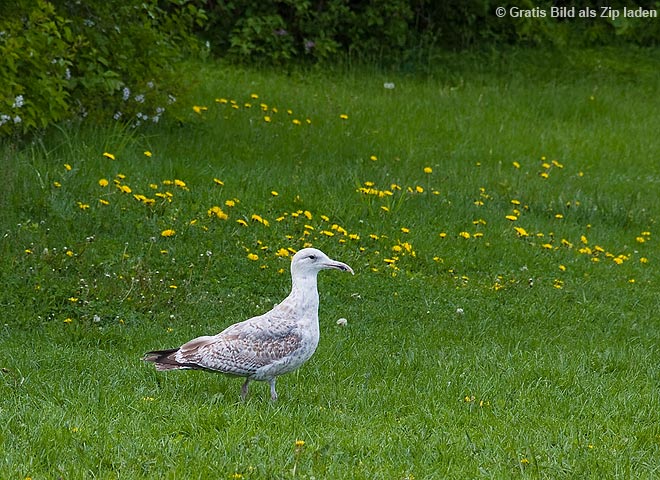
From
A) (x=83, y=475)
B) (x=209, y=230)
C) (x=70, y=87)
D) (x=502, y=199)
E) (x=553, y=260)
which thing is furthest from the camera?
(x=502, y=199)

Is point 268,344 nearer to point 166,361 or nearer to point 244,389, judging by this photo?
point 244,389

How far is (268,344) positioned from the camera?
20.9 ft

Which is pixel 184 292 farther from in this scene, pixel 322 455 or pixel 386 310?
pixel 322 455

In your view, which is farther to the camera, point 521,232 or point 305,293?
point 521,232

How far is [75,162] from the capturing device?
10.8 meters

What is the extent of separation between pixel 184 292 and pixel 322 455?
11.9 feet

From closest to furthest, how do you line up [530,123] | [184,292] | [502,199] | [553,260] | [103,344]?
[103,344]
[184,292]
[553,260]
[502,199]
[530,123]

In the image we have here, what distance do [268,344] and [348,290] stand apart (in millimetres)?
2935

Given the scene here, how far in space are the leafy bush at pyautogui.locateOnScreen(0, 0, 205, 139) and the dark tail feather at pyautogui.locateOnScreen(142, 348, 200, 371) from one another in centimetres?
458

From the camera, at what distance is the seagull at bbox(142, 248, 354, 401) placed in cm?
632

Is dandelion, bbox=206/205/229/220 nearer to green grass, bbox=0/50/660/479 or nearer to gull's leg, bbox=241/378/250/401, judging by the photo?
green grass, bbox=0/50/660/479

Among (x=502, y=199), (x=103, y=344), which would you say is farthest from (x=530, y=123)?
(x=103, y=344)

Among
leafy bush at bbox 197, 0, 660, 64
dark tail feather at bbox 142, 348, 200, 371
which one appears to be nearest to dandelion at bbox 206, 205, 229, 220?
dark tail feather at bbox 142, 348, 200, 371

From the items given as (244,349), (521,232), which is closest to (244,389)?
(244,349)
